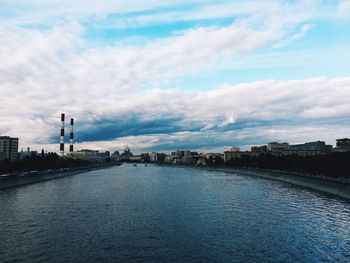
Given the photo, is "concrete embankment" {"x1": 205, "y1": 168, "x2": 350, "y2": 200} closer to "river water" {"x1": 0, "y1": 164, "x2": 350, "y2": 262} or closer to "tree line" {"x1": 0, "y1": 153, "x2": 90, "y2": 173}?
"river water" {"x1": 0, "y1": 164, "x2": 350, "y2": 262}

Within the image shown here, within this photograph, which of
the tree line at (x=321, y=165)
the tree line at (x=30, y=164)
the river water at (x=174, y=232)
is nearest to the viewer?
the river water at (x=174, y=232)

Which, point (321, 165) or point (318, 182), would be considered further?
point (321, 165)

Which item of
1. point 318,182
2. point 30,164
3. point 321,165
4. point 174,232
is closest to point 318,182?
point 318,182

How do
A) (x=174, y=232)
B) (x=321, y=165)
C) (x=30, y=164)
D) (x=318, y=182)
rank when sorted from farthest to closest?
(x=30, y=164) → (x=321, y=165) → (x=318, y=182) → (x=174, y=232)

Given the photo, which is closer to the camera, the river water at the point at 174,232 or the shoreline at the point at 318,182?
the river water at the point at 174,232

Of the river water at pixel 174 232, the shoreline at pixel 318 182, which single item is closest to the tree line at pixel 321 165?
the shoreline at pixel 318 182

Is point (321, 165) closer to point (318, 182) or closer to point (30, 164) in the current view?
point (318, 182)

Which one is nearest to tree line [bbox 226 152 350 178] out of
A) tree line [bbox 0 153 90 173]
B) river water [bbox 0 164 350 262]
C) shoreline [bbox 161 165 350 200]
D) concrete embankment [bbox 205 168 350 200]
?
shoreline [bbox 161 165 350 200]

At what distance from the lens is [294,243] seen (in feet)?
105

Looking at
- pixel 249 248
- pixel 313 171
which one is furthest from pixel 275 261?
pixel 313 171

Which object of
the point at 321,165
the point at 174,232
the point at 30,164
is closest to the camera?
the point at 174,232

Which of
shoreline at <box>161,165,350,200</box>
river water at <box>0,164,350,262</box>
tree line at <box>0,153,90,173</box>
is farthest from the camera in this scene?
tree line at <box>0,153,90,173</box>

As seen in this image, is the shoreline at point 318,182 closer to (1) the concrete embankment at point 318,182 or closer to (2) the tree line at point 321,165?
(1) the concrete embankment at point 318,182

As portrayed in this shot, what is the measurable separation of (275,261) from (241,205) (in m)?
30.0
